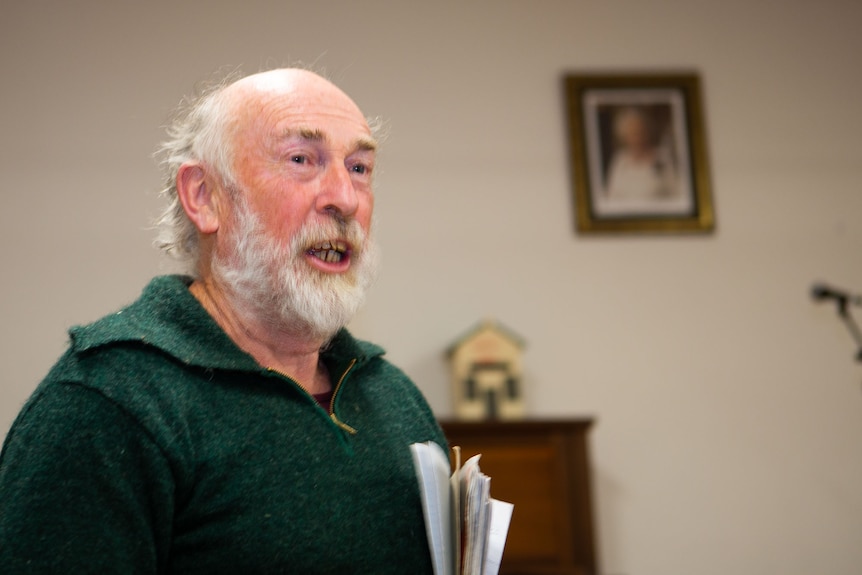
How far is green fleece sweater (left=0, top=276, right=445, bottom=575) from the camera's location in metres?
1.08

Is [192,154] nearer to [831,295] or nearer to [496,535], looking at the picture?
[496,535]

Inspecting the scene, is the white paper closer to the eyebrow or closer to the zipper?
the zipper

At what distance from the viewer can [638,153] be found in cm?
399

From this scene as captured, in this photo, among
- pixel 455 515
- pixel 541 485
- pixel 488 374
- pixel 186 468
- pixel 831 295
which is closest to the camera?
pixel 186 468

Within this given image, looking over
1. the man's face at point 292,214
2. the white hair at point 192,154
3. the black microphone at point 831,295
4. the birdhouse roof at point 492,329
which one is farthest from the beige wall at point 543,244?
the man's face at point 292,214

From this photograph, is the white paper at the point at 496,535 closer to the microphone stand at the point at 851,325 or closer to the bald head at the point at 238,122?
the bald head at the point at 238,122

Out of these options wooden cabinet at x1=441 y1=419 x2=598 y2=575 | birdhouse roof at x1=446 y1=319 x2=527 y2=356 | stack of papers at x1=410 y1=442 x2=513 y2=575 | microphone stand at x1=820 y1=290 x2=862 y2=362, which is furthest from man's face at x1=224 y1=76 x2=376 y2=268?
microphone stand at x1=820 y1=290 x2=862 y2=362

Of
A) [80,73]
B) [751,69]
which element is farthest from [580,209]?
[80,73]

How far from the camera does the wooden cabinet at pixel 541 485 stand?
3236 mm

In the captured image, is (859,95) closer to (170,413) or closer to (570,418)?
(570,418)

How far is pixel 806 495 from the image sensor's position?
3799 mm

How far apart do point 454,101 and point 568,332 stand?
107 centimetres

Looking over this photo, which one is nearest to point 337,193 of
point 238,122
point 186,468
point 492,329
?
point 238,122

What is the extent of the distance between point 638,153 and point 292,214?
2831 mm
